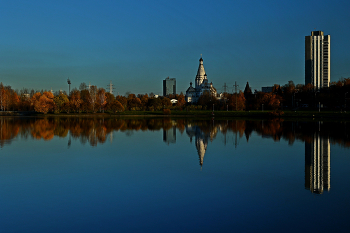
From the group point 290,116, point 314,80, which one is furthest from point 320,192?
point 314,80

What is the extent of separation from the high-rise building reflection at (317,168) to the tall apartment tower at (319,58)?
150 m

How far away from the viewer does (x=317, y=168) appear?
11.8m

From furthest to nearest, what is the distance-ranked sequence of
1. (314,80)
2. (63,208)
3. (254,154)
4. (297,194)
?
(314,80) < (254,154) < (297,194) < (63,208)

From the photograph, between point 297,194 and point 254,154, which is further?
point 254,154

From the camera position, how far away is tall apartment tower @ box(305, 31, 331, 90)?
153125 mm

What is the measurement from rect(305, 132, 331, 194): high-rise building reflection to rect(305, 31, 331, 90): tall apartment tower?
14969 centimetres

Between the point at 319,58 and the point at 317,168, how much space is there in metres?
159

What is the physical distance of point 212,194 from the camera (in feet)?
28.5

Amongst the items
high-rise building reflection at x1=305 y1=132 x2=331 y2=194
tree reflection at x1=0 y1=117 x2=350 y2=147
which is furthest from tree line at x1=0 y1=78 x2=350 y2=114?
high-rise building reflection at x1=305 y1=132 x2=331 y2=194

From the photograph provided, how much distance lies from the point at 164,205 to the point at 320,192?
448cm

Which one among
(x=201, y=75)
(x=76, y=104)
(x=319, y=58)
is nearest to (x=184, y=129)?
(x=76, y=104)

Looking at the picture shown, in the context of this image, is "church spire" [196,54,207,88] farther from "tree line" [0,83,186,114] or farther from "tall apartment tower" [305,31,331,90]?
"tree line" [0,83,186,114]

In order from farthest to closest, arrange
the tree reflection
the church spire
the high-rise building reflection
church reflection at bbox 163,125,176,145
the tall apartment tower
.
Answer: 1. the tall apartment tower
2. the church spire
3. the tree reflection
4. church reflection at bbox 163,125,176,145
5. the high-rise building reflection

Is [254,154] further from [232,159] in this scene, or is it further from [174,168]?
[174,168]
